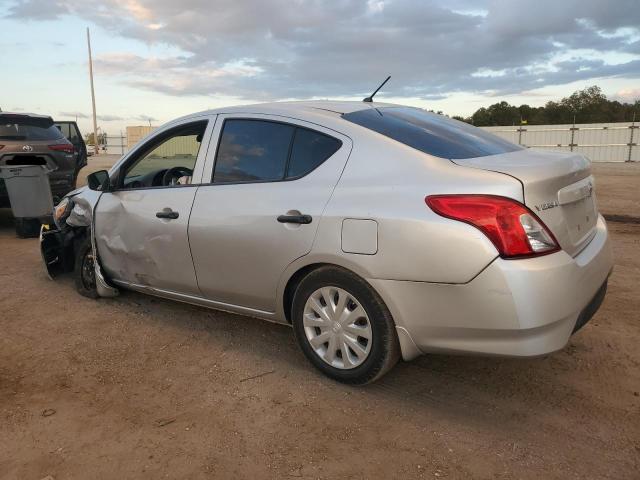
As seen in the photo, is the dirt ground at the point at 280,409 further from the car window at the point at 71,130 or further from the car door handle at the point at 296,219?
the car window at the point at 71,130

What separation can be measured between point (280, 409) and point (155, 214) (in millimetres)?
1735

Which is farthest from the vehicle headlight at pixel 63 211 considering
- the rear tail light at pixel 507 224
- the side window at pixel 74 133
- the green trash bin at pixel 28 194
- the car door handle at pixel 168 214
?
the side window at pixel 74 133

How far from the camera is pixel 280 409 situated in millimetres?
2984

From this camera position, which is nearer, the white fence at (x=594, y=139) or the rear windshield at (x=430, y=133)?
the rear windshield at (x=430, y=133)

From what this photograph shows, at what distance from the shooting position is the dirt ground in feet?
8.18

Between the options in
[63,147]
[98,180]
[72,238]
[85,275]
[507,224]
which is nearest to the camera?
[507,224]

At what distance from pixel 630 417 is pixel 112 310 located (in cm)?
384

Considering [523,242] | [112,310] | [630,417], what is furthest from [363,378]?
[112,310]

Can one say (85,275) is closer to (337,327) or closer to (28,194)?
(337,327)

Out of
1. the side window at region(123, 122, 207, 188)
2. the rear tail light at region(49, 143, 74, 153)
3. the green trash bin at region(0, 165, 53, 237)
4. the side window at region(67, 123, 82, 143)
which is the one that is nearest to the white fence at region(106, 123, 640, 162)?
the side window at region(67, 123, 82, 143)

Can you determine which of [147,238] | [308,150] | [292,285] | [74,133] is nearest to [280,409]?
[292,285]

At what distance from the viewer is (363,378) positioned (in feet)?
10.0

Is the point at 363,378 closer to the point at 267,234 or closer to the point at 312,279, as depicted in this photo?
the point at 312,279

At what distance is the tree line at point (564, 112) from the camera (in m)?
46.8
